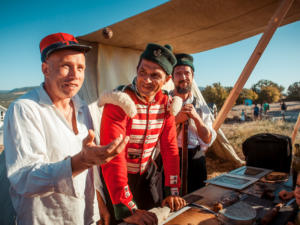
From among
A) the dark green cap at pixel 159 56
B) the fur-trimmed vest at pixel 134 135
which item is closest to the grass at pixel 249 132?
the fur-trimmed vest at pixel 134 135

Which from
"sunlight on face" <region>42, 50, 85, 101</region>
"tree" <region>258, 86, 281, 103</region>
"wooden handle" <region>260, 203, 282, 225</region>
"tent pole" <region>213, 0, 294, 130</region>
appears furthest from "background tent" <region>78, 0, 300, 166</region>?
"tree" <region>258, 86, 281, 103</region>

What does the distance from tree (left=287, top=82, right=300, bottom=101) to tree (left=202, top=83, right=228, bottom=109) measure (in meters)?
11.9

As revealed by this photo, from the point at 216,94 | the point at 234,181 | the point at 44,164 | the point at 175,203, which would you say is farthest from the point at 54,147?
the point at 216,94

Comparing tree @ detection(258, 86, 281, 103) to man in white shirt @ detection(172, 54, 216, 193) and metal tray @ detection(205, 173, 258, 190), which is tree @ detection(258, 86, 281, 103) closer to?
man in white shirt @ detection(172, 54, 216, 193)

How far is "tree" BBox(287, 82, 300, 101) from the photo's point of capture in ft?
85.8

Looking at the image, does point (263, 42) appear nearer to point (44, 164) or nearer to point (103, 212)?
point (103, 212)

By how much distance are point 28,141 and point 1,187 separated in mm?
2081

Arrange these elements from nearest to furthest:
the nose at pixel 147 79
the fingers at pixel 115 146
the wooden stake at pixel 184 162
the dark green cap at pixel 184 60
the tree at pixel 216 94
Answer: the fingers at pixel 115 146 < the nose at pixel 147 79 < the wooden stake at pixel 184 162 < the dark green cap at pixel 184 60 < the tree at pixel 216 94

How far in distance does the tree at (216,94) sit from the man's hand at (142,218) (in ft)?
72.4

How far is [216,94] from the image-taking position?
72.7 ft

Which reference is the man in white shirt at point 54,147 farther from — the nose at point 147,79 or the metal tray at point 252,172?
the metal tray at point 252,172

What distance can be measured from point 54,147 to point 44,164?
219 mm

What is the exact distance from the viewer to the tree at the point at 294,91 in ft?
85.8

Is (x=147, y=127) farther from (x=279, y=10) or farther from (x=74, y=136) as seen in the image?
(x=279, y=10)
